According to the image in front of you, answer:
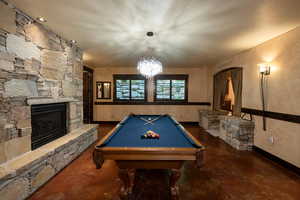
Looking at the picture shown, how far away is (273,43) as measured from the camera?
313cm

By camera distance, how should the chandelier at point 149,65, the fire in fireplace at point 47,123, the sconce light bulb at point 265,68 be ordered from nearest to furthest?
the fire in fireplace at point 47,123
the sconce light bulb at point 265,68
the chandelier at point 149,65

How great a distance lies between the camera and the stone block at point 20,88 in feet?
6.69

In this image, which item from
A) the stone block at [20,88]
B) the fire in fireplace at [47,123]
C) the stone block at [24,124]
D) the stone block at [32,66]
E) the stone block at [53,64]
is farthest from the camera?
the stone block at [53,64]

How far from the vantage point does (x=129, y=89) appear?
6.69 m

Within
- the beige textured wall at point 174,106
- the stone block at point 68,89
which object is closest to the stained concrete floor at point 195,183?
the stone block at point 68,89

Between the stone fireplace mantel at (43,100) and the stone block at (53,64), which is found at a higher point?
the stone block at (53,64)

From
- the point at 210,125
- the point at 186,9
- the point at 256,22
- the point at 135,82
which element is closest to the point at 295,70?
the point at 256,22

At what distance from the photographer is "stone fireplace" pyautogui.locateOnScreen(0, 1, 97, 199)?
1966mm

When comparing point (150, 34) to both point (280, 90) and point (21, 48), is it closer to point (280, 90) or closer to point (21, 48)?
point (21, 48)

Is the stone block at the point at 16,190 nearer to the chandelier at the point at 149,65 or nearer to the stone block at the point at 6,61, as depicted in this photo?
the stone block at the point at 6,61

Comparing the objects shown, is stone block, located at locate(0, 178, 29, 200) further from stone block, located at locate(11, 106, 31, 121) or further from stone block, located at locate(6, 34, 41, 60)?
stone block, located at locate(6, 34, 41, 60)

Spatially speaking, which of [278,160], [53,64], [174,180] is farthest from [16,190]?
[278,160]

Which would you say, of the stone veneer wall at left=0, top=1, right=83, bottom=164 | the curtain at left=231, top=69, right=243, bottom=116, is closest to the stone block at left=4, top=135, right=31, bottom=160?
the stone veneer wall at left=0, top=1, right=83, bottom=164

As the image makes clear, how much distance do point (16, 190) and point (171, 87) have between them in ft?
18.7
